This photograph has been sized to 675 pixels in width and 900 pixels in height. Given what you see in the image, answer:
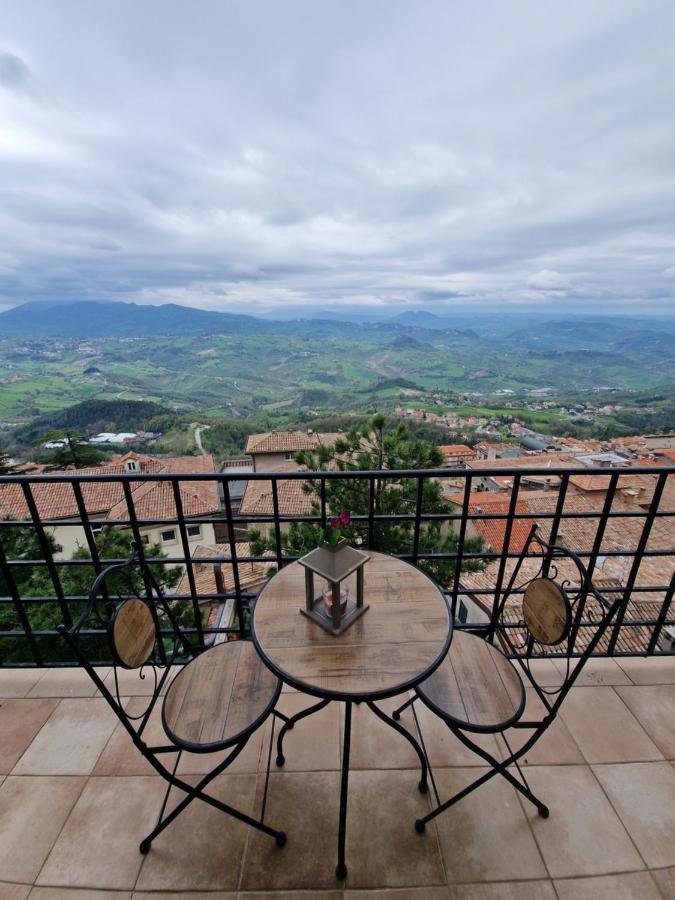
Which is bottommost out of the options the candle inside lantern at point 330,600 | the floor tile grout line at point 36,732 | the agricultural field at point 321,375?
the agricultural field at point 321,375

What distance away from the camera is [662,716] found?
1.92m

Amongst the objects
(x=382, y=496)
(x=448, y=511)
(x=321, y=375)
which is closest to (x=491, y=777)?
(x=382, y=496)

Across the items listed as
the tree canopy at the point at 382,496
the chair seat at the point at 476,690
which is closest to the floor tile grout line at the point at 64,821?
the chair seat at the point at 476,690

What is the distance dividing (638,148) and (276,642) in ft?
28.5

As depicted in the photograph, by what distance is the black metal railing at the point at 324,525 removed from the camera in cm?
184

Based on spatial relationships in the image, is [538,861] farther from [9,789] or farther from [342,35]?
[342,35]

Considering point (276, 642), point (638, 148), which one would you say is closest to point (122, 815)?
point (276, 642)

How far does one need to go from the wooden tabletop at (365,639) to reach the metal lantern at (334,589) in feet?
0.11

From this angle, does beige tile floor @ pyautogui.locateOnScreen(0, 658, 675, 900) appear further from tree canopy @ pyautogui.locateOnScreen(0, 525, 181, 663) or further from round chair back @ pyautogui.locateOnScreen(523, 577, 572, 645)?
tree canopy @ pyautogui.locateOnScreen(0, 525, 181, 663)

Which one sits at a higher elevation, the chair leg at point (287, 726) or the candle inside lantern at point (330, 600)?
the candle inside lantern at point (330, 600)

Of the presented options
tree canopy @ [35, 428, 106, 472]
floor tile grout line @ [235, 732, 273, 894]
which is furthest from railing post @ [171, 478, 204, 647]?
tree canopy @ [35, 428, 106, 472]

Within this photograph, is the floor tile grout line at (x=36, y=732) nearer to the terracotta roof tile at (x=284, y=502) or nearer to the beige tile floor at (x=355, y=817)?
the beige tile floor at (x=355, y=817)

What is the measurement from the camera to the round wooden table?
47.3 inches

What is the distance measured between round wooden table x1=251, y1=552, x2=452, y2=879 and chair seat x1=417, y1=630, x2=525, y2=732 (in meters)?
0.25
